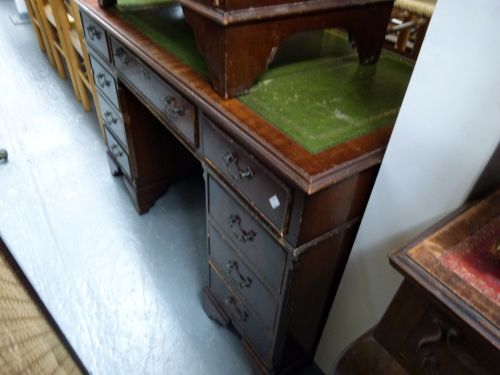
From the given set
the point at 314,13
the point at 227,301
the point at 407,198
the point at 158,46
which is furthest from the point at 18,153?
the point at 407,198

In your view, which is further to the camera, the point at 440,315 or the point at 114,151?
the point at 114,151

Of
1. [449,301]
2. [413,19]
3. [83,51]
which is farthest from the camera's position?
[83,51]

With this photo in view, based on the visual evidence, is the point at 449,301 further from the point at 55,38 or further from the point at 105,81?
the point at 55,38

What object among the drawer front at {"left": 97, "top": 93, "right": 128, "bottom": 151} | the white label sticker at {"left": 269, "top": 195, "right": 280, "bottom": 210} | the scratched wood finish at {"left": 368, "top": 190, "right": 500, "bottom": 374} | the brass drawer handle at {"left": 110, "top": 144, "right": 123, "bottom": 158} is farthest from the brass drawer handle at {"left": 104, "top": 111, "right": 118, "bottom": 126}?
the scratched wood finish at {"left": 368, "top": 190, "right": 500, "bottom": 374}

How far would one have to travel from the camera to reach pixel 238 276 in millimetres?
948

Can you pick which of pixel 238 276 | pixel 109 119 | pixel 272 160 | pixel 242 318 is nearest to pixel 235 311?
pixel 242 318

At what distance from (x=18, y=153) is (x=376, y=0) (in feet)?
6.32

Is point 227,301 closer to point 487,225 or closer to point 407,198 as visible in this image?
point 407,198

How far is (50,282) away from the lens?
53.7 inches

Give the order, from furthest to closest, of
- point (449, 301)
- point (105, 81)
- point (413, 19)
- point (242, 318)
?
point (105, 81), point (413, 19), point (242, 318), point (449, 301)

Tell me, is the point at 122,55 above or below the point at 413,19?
below

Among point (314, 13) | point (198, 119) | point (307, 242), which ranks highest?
point (314, 13)

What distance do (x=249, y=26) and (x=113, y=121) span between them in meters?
0.96

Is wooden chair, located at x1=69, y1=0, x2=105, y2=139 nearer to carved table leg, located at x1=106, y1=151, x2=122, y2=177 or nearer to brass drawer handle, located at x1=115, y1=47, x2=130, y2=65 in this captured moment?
carved table leg, located at x1=106, y1=151, x2=122, y2=177
